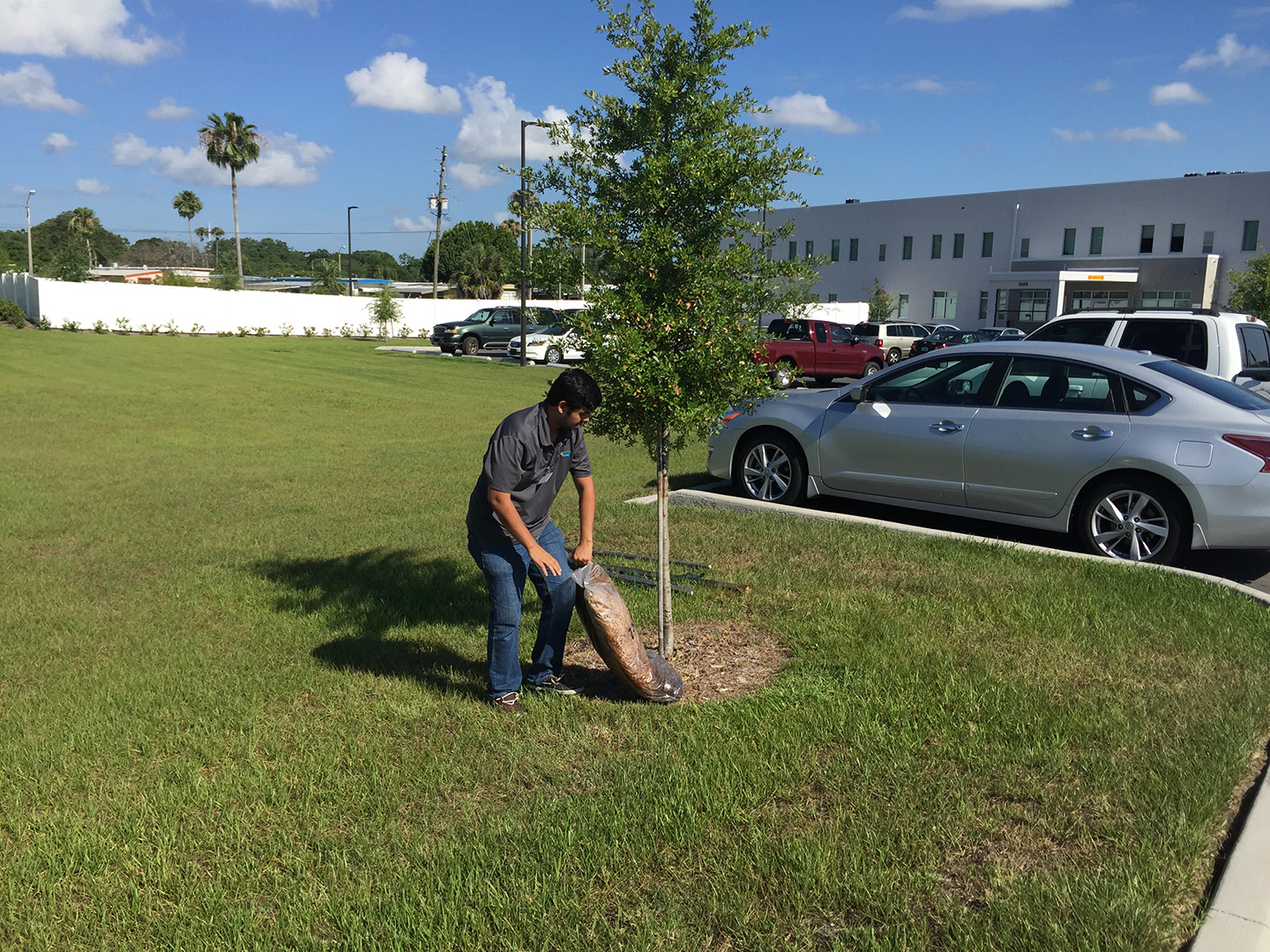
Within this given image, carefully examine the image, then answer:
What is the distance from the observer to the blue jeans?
14.6ft

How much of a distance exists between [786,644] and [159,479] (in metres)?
8.68

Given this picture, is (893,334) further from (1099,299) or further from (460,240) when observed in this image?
(460,240)

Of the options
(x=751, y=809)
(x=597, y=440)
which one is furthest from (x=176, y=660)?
(x=597, y=440)

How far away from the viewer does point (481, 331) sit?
1516 inches

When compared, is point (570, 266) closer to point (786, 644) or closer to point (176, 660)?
point (786, 644)

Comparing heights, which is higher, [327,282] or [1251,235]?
[1251,235]

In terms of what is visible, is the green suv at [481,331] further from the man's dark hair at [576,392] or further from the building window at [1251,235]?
the building window at [1251,235]

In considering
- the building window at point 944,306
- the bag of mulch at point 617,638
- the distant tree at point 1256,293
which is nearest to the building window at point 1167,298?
the building window at point 944,306

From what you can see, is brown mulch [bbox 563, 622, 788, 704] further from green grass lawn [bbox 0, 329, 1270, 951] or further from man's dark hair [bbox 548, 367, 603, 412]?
man's dark hair [bbox 548, 367, 603, 412]

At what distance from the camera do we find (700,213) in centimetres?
498

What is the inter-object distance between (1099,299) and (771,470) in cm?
5125

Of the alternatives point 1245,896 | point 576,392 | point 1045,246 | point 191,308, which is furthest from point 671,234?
point 1045,246

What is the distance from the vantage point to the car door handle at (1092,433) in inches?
275

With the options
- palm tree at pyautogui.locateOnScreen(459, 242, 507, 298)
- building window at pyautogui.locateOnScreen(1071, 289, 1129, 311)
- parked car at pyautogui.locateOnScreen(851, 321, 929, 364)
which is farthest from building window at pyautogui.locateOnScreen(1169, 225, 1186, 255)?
palm tree at pyautogui.locateOnScreen(459, 242, 507, 298)
